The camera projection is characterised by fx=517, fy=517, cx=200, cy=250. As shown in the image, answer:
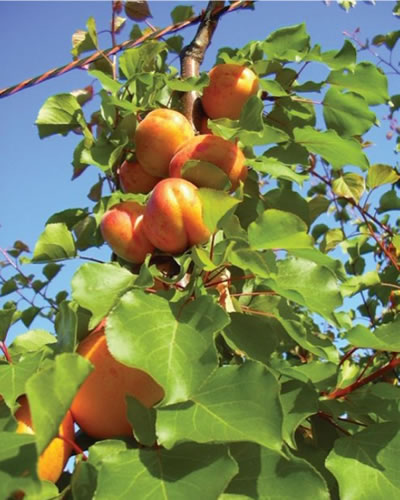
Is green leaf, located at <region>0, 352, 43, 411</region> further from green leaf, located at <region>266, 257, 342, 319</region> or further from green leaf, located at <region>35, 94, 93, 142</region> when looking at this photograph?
green leaf, located at <region>35, 94, 93, 142</region>

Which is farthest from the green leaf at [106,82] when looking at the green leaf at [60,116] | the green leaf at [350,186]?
the green leaf at [350,186]

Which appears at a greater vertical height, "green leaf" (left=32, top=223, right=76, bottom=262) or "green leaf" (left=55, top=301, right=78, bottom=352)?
"green leaf" (left=32, top=223, right=76, bottom=262)

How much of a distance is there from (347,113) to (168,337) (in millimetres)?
647

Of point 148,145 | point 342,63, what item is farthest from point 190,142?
point 342,63

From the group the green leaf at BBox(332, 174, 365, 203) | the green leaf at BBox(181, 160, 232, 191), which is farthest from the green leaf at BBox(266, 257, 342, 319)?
the green leaf at BBox(332, 174, 365, 203)

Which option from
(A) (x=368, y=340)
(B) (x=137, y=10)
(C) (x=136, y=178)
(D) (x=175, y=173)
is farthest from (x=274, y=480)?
(B) (x=137, y=10)

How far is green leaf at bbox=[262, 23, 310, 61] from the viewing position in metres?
0.94

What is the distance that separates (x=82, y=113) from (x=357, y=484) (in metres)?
0.72

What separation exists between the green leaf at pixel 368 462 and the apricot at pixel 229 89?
543mm

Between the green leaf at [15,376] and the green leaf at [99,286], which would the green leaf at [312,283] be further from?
the green leaf at [15,376]

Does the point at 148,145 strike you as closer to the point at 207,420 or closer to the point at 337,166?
the point at 337,166

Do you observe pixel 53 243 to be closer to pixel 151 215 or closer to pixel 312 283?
pixel 151 215

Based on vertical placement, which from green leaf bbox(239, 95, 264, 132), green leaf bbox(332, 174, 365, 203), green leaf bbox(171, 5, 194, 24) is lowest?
green leaf bbox(332, 174, 365, 203)

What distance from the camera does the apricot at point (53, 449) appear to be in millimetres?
523
